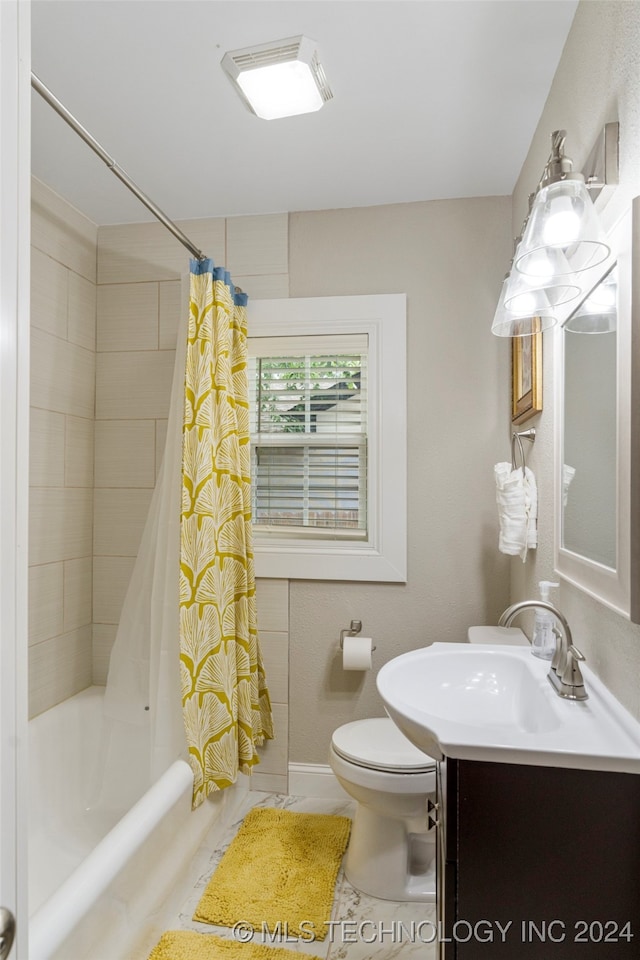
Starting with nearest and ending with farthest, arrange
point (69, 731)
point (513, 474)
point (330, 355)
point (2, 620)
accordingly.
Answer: point (2, 620)
point (513, 474)
point (69, 731)
point (330, 355)

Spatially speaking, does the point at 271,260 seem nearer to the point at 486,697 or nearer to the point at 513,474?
the point at 513,474

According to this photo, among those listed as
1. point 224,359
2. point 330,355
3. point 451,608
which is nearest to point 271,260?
point 330,355

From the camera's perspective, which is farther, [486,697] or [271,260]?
[271,260]

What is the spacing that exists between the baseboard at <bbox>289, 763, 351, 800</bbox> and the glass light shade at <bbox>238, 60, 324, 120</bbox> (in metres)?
2.41

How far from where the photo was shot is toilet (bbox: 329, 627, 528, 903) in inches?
72.6

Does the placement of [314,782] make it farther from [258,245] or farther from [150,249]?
[150,249]

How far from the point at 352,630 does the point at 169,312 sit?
1.61 m

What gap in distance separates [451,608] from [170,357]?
1.64 m

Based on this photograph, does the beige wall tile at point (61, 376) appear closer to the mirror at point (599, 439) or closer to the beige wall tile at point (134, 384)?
the beige wall tile at point (134, 384)

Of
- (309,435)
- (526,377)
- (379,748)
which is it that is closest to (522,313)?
(526,377)

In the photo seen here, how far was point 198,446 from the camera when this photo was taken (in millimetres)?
2008

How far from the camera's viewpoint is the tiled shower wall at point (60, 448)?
2305mm

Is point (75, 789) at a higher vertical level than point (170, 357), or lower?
lower

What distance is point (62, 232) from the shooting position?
2.48 meters
